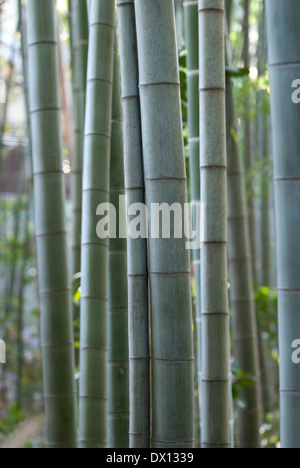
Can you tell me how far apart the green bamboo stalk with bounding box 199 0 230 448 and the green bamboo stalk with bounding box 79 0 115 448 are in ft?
1.20

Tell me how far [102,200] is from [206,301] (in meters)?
0.49

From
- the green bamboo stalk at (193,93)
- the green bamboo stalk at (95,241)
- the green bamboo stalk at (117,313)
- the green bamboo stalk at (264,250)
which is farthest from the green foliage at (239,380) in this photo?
the green bamboo stalk at (264,250)

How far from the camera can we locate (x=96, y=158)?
81.1 inches

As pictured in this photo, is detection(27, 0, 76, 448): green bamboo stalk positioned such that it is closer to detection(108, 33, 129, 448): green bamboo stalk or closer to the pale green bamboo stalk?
detection(108, 33, 129, 448): green bamboo stalk

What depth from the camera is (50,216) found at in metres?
2.17

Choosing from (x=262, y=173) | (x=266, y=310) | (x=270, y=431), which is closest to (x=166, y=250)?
(x=266, y=310)

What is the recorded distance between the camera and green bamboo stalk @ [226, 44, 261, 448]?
291cm

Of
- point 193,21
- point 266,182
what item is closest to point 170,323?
point 193,21

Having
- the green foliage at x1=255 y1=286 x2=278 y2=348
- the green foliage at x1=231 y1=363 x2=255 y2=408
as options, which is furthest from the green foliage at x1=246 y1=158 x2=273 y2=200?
the green foliage at x1=231 y1=363 x2=255 y2=408

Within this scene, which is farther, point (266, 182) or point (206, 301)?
point (266, 182)

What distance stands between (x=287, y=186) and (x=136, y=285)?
44cm

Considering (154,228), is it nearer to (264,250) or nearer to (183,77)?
(183,77)
